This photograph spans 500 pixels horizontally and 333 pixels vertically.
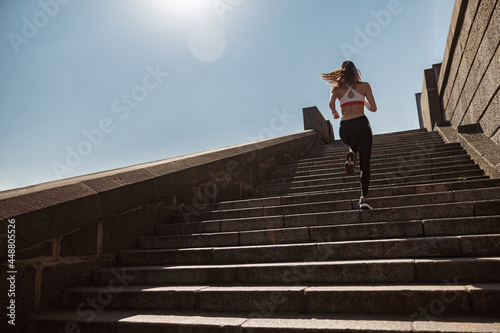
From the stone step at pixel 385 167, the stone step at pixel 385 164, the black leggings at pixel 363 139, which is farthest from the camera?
the stone step at pixel 385 164

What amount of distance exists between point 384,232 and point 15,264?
3.33m

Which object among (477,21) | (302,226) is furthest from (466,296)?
(477,21)

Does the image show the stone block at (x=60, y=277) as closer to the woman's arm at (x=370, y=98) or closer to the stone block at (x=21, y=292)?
the stone block at (x=21, y=292)

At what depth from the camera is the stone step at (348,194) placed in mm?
4367

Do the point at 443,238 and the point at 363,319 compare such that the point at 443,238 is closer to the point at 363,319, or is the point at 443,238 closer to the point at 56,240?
the point at 363,319

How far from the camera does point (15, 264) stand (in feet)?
9.57

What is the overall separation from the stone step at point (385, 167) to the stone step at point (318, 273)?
3.58m

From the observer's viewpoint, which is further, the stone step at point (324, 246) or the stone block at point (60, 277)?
the stone block at point (60, 277)

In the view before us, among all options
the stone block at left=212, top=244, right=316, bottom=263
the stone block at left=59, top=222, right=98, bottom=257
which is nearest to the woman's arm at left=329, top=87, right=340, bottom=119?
the stone block at left=212, top=244, right=316, bottom=263

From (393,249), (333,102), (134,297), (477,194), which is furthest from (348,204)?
(134,297)

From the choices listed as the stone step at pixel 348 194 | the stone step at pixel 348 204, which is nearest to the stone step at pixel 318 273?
the stone step at pixel 348 204

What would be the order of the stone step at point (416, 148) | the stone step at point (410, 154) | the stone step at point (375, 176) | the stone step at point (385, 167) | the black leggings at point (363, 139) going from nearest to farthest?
the black leggings at point (363, 139) < the stone step at point (375, 176) < the stone step at point (385, 167) < the stone step at point (410, 154) < the stone step at point (416, 148)

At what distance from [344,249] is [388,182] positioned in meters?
2.65

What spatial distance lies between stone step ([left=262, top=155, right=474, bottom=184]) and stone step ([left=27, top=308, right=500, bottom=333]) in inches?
163
